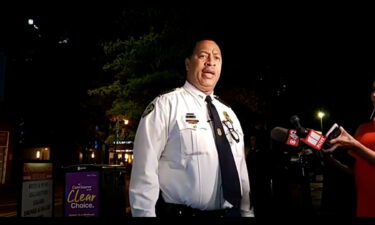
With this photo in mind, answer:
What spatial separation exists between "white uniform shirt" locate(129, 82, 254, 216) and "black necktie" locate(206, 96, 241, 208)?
0.04 metres

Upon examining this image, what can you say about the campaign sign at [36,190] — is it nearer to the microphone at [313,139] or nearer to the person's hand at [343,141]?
the microphone at [313,139]

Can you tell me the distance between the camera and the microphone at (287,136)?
290 centimetres

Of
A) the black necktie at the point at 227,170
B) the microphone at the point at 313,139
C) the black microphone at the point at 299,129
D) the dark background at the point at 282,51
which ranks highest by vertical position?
the dark background at the point at 282,51

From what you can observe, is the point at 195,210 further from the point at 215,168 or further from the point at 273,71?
the point at 273,71

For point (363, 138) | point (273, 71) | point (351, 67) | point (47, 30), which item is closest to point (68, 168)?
point (363, 138)

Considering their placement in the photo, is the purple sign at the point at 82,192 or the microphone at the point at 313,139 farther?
the purple sign at the point at 82,192

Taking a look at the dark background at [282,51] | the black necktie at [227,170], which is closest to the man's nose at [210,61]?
the black necktie at [227,170]

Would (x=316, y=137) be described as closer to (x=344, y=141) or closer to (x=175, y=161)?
(x=344, y=141)

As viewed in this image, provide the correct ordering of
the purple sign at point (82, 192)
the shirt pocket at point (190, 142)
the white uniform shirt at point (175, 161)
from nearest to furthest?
the white uniform shirt at point (175, 161), the shirt pocket at point (190, 142), the purple sign at point (82, 192)

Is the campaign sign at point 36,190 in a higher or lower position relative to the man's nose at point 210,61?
lower

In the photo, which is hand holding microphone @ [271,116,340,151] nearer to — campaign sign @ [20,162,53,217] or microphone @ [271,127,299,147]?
microphone @ [271,127,299,147]

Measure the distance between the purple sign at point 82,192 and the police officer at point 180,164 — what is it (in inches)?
158

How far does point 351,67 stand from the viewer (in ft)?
21.1

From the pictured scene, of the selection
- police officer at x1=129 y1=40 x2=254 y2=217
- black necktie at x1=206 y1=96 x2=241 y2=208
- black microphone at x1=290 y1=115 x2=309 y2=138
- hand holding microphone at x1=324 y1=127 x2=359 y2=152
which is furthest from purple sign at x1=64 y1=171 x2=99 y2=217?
hand holding microphone at x1=324 y1=127 x2=359 y2=152
